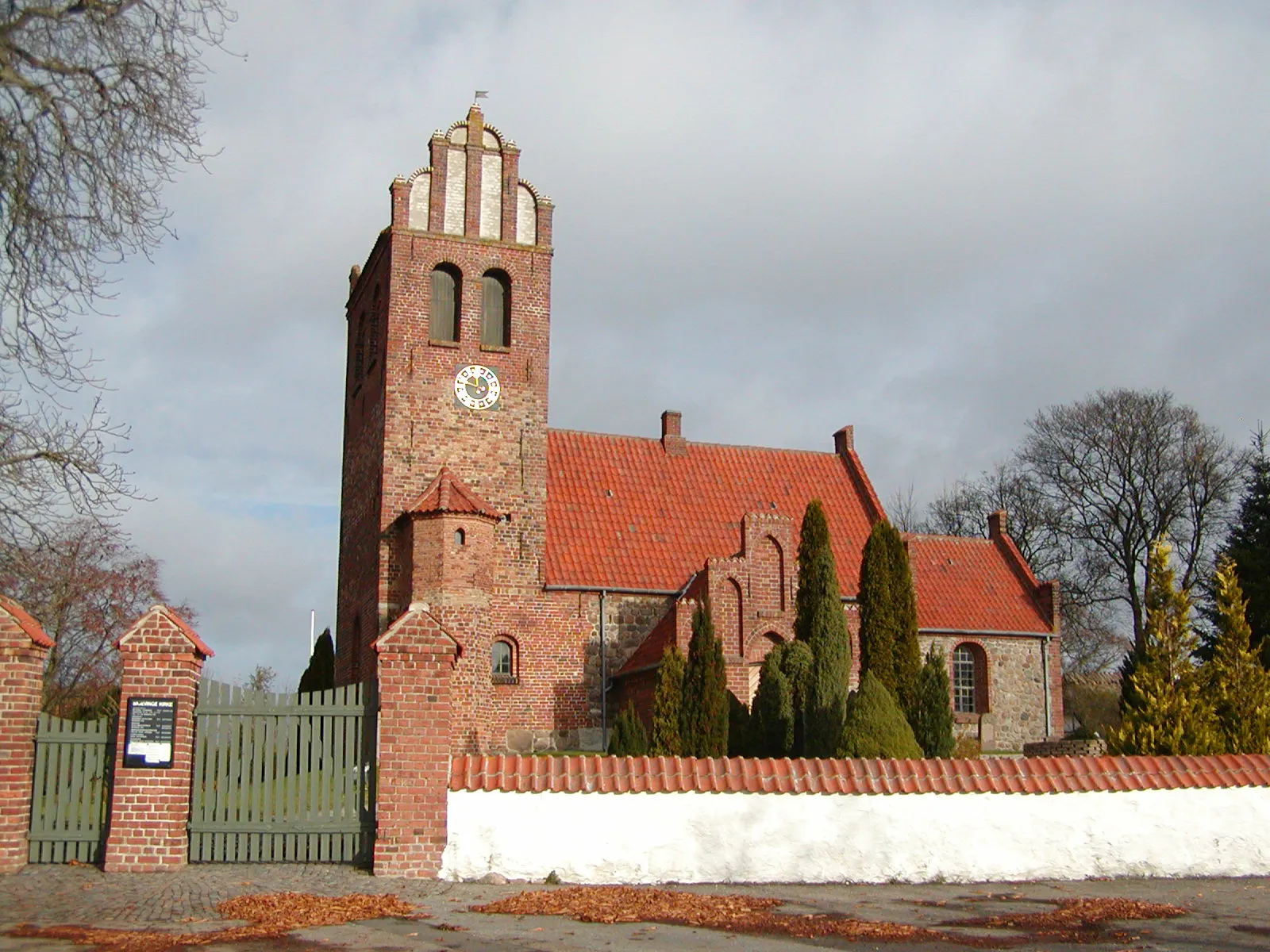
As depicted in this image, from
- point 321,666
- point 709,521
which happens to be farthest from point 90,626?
point 709,521

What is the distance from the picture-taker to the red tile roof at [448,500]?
2402cm

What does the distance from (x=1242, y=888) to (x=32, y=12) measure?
1310cm

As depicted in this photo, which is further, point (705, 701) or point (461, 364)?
point (461, 364)

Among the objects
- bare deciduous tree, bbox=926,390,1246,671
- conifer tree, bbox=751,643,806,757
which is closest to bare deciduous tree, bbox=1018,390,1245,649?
bare deciduous tree, bbox=926,390,1246,671

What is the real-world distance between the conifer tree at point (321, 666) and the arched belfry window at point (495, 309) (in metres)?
8.77

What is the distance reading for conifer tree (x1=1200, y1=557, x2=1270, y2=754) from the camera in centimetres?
1590

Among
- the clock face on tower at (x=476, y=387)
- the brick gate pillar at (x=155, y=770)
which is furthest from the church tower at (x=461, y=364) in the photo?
the brick gate pillar at (x=155, y=770)

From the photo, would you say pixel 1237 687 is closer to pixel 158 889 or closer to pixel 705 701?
pixel 705 701

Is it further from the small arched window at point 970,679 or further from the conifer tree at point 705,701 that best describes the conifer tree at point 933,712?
the small arched window at point 970,679

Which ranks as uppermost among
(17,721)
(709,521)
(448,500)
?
(709,521)

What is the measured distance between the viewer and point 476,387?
85.2 ft

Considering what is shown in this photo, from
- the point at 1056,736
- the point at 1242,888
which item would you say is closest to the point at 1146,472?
the point at 1056,736

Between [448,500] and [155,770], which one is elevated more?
[448,500]

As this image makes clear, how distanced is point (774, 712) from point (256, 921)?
12.5 m
